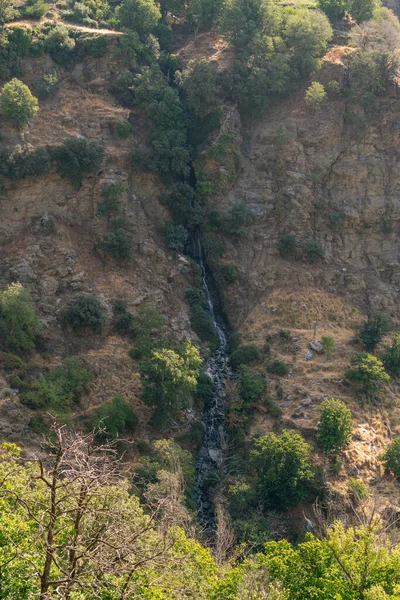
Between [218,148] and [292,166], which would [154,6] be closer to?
[218,148]

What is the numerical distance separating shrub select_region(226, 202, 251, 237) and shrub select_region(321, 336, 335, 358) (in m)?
12.1

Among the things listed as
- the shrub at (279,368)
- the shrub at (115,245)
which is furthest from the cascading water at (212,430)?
the shrub at (115,245)

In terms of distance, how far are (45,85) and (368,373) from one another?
1385 inches

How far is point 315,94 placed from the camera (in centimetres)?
5231

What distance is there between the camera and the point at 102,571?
1405 centimetres

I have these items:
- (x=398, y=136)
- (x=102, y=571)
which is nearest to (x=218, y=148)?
(x=398, y=136)

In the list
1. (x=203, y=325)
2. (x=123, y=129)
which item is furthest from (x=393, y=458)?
(x=123, y=129)

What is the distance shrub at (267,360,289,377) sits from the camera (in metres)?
42.0

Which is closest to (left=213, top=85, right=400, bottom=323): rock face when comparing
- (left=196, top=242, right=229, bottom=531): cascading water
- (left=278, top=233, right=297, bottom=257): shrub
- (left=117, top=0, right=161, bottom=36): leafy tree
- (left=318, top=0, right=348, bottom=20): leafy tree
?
(left=278, top=233, right=297, bottom=257): shrub

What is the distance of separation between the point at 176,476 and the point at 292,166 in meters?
30.4

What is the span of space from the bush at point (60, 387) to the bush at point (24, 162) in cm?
1551

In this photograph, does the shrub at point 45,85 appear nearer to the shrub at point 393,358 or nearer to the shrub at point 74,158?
the shrub at point 74,158

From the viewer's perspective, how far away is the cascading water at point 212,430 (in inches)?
1412

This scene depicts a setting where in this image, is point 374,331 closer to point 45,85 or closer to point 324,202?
point 324,202
